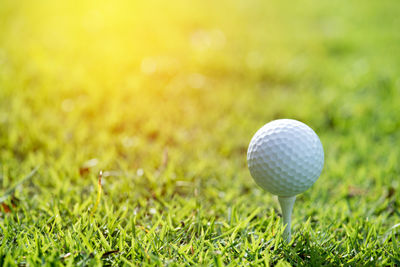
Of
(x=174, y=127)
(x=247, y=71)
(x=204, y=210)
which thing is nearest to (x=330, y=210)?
(x=204, y=210)

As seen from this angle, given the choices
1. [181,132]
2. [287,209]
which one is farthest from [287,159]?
[181,132]

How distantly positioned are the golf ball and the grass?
0.91ft

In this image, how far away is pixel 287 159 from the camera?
184 centimetres

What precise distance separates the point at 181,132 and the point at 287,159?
1.57 metres

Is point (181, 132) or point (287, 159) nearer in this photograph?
point (287, 159)

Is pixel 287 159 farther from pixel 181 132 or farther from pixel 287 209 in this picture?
pixel 181 132

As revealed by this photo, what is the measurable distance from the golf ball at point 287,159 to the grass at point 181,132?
276mm

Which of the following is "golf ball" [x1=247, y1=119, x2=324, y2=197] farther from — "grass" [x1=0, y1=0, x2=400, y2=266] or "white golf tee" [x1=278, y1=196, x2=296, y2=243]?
"grass" [x1=0, y1=0, x2=400, y2=266]

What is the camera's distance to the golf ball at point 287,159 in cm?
182

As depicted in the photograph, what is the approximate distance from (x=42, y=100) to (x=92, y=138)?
0.80m

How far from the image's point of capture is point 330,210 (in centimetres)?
237

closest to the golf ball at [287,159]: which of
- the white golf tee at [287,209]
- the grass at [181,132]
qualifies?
the white golf tee at [287,209]

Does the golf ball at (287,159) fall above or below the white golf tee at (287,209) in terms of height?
above

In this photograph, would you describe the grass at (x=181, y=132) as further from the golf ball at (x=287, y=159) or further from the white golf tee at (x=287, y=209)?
the golf ball at (x=287, y=159)
